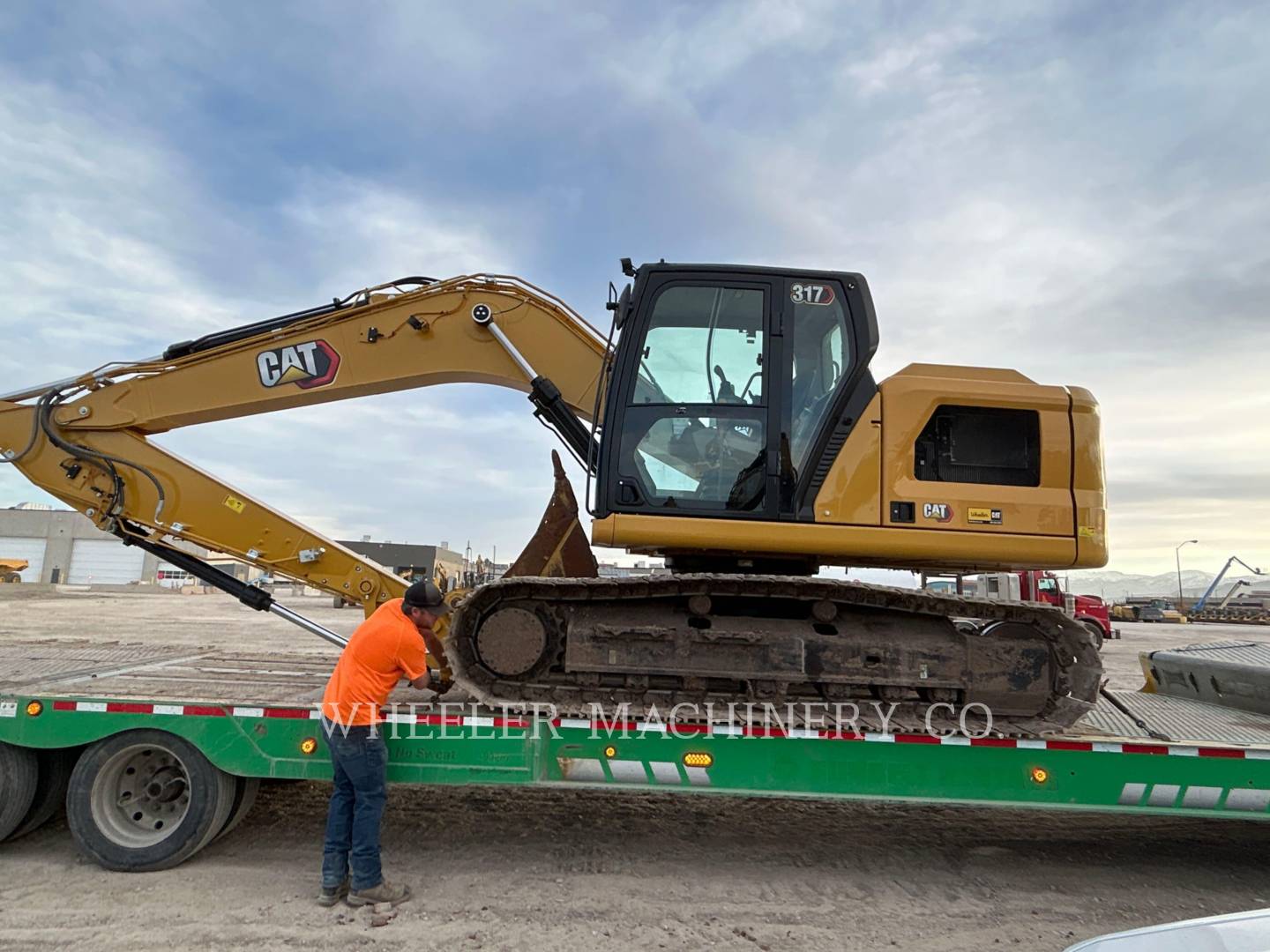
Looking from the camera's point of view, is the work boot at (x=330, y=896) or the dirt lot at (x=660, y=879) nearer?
the dirt lot at (x=660, y=879)

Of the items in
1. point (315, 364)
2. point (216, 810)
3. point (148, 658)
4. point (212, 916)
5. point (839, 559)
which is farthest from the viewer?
point (148, 658)

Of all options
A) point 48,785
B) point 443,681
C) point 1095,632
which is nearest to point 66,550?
point 48,785

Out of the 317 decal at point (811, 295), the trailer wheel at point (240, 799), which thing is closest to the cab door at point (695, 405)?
the 317 decal at point (811, 295)

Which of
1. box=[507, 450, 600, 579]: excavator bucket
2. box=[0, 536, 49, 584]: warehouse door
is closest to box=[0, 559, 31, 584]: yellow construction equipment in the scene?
box=[0, 536, 49, 584]: warehouse door

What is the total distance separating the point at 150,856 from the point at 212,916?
2.77 feet

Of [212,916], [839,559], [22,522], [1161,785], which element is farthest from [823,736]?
[22,522]

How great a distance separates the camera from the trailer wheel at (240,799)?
202 inches

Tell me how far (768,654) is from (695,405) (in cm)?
155

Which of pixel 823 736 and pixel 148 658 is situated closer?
pixel 823 736

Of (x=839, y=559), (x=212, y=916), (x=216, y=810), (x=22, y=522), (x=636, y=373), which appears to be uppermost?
(x=22, y=522)

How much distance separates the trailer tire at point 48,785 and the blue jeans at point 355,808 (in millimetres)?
1905

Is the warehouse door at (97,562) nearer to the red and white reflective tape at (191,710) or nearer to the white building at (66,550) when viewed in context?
the white building at (66,550)

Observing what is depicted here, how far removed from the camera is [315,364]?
19.7ft

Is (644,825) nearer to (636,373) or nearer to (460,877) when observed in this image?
(460,877)
